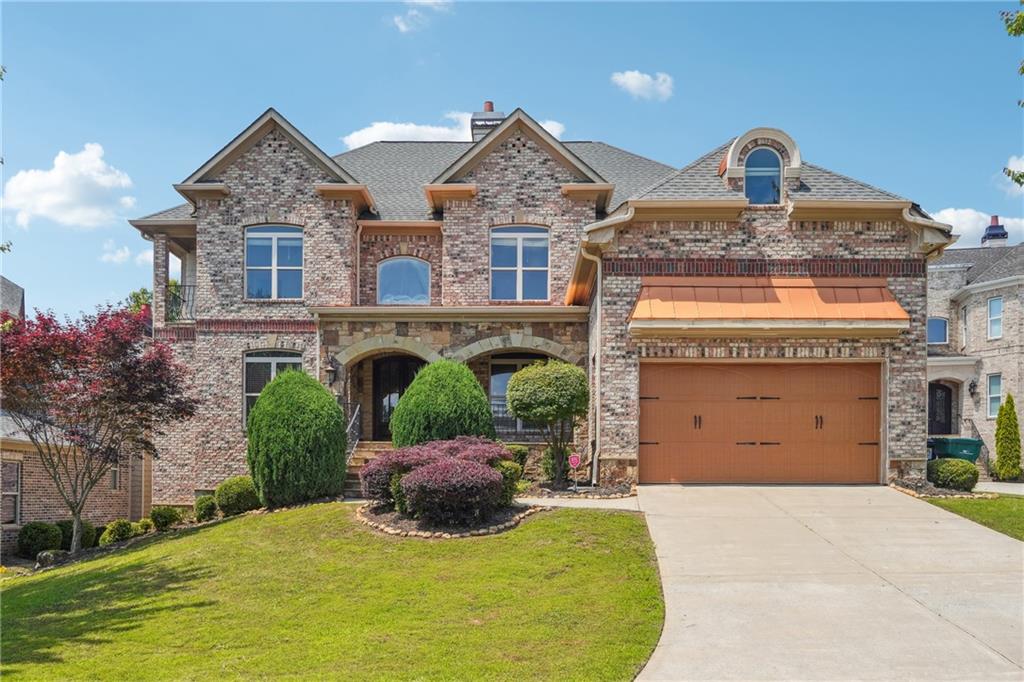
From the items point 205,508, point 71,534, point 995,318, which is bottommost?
point 71,534

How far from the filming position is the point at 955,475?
15.2 m

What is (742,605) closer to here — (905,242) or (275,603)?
(275,603)

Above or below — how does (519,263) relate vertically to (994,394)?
above

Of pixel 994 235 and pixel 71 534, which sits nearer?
pixel 71 534

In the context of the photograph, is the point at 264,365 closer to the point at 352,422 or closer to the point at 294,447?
the point at 352,422

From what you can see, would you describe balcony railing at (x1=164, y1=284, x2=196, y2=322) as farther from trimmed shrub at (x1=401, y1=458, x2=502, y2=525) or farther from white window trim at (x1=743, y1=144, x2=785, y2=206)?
white window trim at (x1=743, y1=144, x2=785, y2=206)

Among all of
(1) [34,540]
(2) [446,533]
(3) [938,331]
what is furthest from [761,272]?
(1) [34,540]

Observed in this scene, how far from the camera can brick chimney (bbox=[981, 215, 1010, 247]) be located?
31703 mm

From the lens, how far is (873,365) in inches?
618

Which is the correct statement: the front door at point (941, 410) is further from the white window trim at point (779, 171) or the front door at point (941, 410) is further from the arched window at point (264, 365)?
the arched window at point (264, 365)

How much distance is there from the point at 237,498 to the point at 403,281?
7.41m

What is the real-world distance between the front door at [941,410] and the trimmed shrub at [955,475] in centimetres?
1331

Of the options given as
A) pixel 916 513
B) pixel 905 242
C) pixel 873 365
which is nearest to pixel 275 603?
pixel 916 513

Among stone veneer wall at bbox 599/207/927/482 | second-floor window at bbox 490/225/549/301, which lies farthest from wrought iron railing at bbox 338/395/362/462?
stone veneer wall at bbox 599/207/927/482
